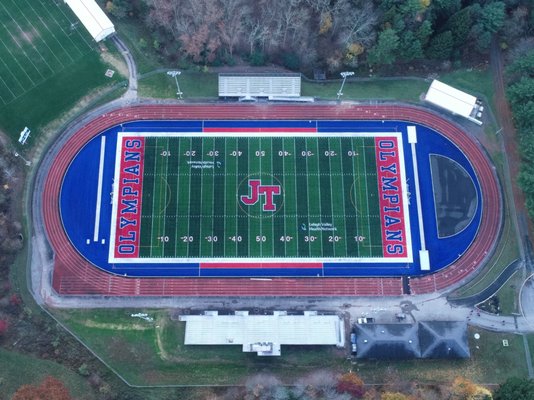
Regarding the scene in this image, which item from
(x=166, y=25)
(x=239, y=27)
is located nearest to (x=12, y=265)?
(x=166, y=25)

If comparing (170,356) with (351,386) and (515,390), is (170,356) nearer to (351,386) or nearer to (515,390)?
(351,386)

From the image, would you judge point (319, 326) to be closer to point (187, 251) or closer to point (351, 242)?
point (351, 242)

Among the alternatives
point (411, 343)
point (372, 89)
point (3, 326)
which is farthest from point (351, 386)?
point (3, 326)

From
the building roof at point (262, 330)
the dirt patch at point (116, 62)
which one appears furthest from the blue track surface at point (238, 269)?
the dirt patch at point (116, 62)

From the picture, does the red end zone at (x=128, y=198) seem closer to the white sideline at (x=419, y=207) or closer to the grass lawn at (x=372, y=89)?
the grass lawn at (x=372, y=89)

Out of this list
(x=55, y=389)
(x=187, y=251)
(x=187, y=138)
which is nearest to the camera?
(x=55, y=389)

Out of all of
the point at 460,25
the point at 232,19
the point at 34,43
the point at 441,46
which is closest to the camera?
the point at 460,25
